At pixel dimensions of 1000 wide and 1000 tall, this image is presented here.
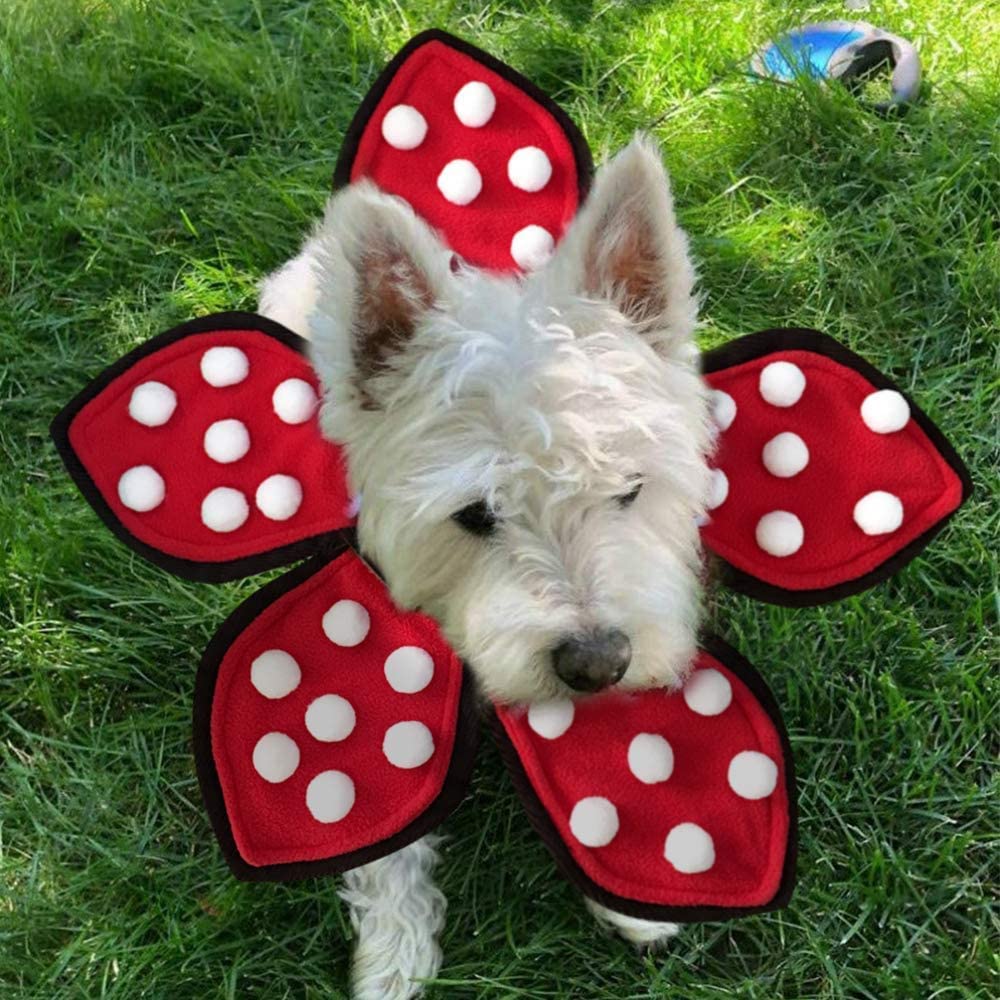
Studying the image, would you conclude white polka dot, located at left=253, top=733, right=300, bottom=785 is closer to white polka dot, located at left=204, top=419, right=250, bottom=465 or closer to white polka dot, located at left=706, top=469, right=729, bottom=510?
white polka dot, located at left=204, top=419, right=250, bottom=465

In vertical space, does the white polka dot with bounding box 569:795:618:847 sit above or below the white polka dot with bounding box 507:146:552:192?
below

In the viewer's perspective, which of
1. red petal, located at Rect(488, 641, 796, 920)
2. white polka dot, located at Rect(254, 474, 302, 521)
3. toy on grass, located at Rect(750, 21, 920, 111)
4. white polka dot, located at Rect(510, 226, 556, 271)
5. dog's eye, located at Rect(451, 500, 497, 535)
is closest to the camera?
dog's eye, located at Rect(451, 500, 497, 535)

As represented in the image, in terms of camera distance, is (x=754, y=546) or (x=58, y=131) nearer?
(x=754, y=546)

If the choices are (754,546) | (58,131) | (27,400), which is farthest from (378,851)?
(58,131)

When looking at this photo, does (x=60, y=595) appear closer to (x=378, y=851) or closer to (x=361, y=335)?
(x=378, y=851)

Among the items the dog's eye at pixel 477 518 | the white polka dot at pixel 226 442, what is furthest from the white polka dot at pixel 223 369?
the dog's eye at pixel 477 518

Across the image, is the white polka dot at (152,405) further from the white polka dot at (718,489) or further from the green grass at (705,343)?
the white polka dot at (718,489)

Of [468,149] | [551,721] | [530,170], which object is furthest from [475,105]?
[551,721]

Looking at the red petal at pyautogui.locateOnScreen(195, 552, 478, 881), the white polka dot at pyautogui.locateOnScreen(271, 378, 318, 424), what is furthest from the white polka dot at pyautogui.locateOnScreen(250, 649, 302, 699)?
the white polka dot at pyautogui.locateOnScreen(271, 378, 318, 424)
